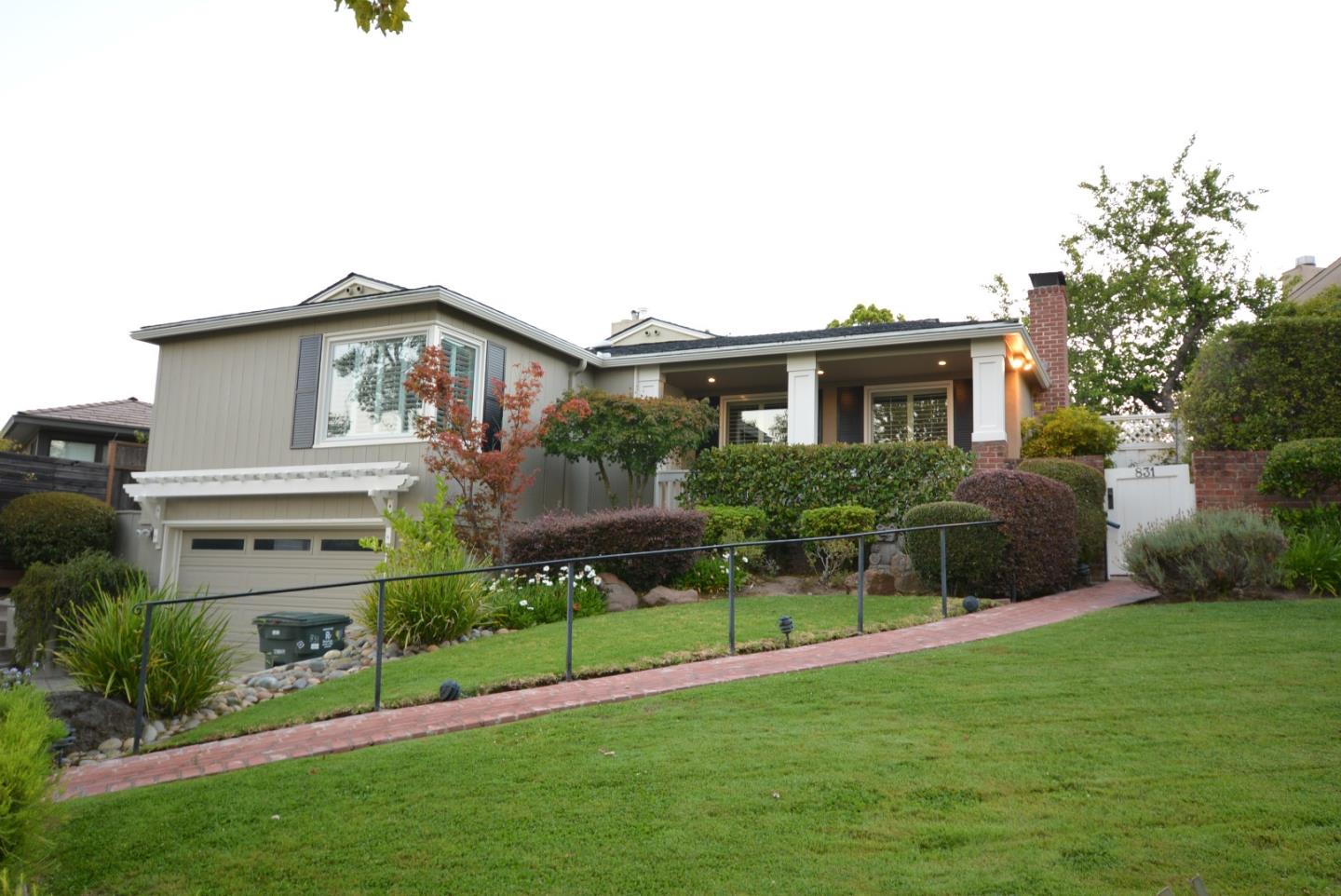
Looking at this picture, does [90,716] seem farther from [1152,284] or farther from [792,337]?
[1152,284]

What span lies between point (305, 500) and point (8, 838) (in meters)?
11.5

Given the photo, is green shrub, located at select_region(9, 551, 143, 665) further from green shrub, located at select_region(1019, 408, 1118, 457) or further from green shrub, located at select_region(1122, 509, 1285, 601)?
green shrub, located at select_region(1019, 408, 1118, 457)

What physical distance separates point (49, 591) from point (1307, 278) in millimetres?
31759

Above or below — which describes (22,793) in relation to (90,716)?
above

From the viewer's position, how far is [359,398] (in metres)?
14.3

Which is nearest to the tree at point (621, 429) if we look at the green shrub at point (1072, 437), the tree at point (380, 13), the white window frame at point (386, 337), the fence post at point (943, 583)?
the white window frame at point (386, 337)

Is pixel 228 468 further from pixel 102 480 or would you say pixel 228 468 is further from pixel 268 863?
pixel 268 863

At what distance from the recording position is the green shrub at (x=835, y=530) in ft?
41.8

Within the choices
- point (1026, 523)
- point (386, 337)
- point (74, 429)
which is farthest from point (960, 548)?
point (74, 429)

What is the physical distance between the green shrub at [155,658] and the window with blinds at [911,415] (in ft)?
41.9

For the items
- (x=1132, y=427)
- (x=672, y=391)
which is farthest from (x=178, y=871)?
(x=1132, y=427)

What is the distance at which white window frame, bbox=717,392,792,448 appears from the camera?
18.6m

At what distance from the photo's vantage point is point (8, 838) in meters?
3.28

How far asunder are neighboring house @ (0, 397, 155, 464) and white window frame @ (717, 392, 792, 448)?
14949 mm
